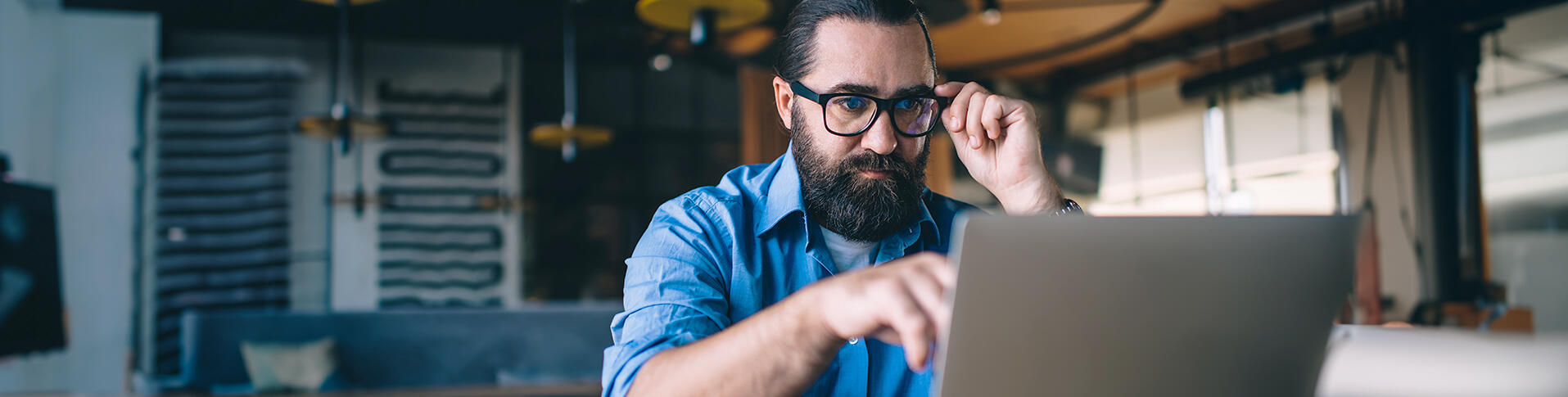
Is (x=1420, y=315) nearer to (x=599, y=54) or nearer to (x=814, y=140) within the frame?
(x=814, y=140)

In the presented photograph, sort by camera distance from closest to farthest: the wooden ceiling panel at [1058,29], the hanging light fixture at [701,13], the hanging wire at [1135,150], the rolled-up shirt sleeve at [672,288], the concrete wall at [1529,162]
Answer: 1. the rolled-up shirt sleeve at [672,288]
2. the hanging light fixture at [701,13]
3. the concrete wall at [1529,162]
4. the wooden ceiling panel at [1058,29]
5. the hanging wire at [1135,150]

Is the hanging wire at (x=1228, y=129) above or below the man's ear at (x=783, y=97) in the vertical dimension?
above

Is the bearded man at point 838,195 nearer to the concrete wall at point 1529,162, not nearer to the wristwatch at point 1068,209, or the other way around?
the wristwatch at point 1068,209

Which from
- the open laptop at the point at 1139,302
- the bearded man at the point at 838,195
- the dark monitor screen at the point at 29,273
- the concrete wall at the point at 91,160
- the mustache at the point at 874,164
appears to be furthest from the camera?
the concrete wall at the point at 91,160

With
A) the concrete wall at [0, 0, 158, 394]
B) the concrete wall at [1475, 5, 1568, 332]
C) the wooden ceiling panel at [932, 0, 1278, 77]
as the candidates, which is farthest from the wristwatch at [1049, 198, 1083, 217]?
the concrete wall at [0, 0, 158, 394]

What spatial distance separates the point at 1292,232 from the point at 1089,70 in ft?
32.8

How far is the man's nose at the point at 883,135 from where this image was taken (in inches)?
47.0

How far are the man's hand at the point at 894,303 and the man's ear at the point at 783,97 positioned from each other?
71 centimetres

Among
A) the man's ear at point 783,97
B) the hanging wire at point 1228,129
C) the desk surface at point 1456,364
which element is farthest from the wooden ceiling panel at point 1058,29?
the desk surface at point 1456,364

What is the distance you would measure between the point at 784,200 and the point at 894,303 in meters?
0.66

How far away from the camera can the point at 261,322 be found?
197 inches

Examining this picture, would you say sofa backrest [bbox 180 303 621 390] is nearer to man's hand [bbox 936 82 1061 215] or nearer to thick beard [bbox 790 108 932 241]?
thick beard [bbox 790 108 932 241]

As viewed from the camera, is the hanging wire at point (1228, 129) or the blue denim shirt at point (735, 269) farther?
the hanging wire at point (1228, 129)

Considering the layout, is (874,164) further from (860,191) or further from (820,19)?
(820,19)
